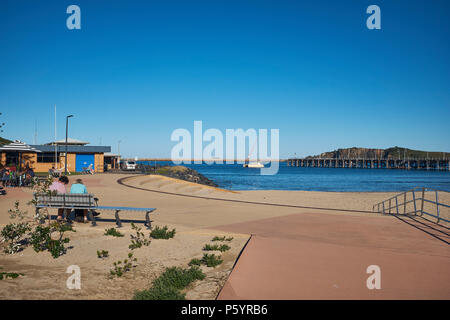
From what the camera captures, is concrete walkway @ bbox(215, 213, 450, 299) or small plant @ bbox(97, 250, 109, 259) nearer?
concrete walkway @ bbox(215, 213, 450, 299)

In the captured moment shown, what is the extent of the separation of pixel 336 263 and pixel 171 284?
294 cm

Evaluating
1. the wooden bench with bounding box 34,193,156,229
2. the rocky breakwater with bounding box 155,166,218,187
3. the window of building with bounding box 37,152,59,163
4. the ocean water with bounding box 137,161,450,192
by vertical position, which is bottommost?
the ocean water with bounding box 137,161,450,192

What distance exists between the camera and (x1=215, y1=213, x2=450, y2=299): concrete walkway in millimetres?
4688

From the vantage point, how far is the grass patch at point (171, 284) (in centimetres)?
454

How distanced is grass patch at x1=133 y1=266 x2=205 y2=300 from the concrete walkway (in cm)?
63

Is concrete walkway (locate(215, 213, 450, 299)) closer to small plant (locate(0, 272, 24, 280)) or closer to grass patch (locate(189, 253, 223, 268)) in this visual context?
grass patch (locate(189, 253, 223, 268))

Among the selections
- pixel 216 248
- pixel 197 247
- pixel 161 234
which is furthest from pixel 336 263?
pixel 161 234

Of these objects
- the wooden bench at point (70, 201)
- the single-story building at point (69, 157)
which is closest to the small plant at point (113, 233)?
the wooden bench at point (70, 201)

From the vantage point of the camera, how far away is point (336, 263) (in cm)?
598

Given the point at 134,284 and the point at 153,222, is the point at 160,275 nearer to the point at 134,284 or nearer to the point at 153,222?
the point at 134,284

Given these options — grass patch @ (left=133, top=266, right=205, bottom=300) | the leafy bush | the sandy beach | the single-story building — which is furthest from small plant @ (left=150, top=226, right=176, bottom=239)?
the single-story building

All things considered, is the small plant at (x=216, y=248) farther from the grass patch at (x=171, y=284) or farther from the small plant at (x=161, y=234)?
the small plant at (x=161, y=234)

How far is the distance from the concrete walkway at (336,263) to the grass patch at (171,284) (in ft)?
2.08
